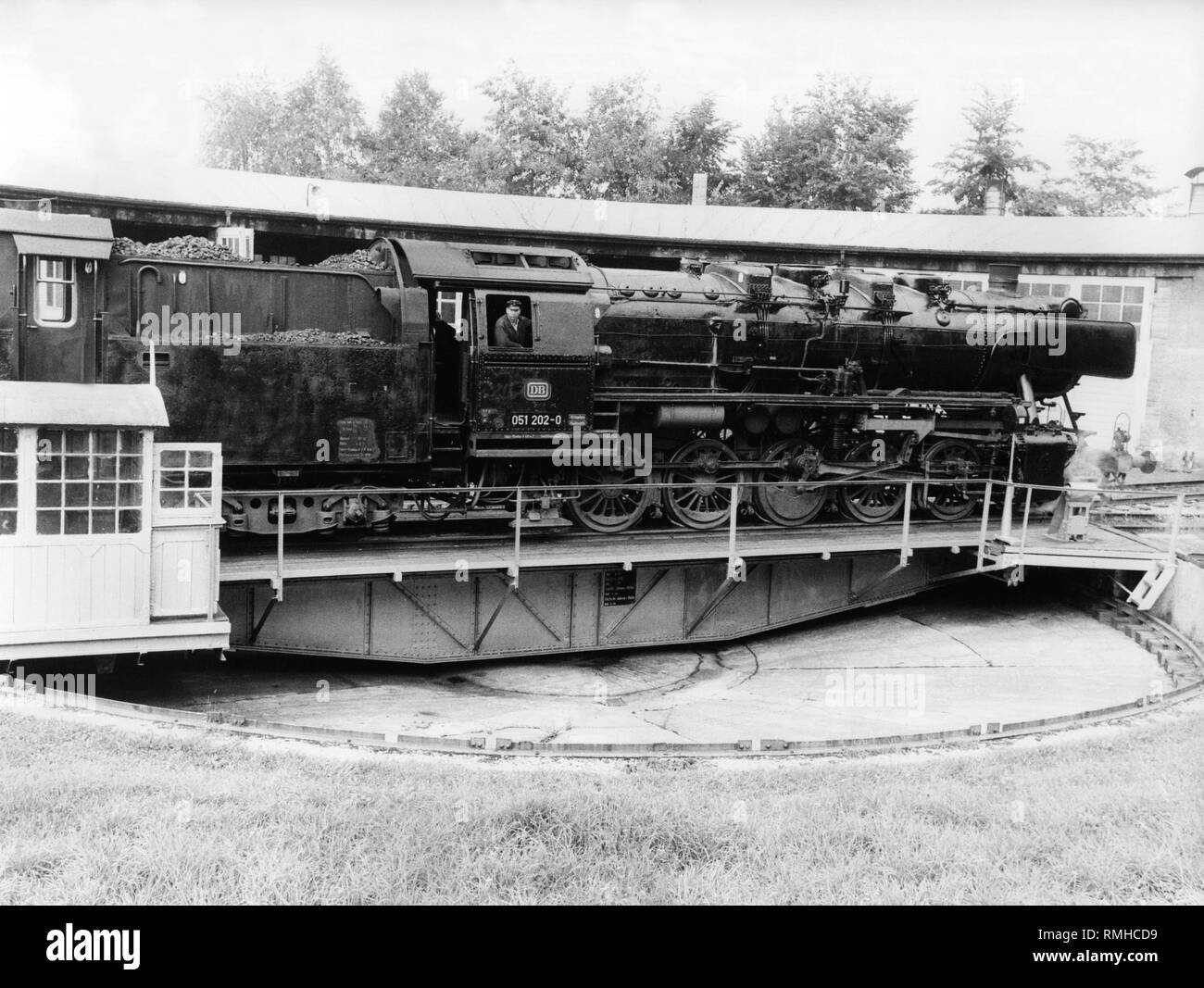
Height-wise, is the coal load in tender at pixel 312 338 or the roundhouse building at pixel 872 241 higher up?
the roundhouse building at pixel 872 241

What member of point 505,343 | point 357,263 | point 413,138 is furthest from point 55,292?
point 413,138

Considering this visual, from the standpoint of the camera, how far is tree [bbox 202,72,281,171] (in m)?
38.0

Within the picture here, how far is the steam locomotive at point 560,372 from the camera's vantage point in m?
11.3

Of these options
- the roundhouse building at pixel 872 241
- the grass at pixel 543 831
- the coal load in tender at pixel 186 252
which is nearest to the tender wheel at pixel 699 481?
the coal load in tender at pixel 186 252

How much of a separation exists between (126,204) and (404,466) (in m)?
8.72

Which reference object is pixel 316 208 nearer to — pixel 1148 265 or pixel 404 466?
pixel 404 466

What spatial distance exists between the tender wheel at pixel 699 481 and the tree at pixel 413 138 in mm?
23970

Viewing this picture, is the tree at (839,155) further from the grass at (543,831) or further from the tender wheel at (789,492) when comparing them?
the grass at (543,831)

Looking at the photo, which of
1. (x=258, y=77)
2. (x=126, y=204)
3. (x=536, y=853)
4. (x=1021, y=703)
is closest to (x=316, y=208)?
(x=126, y=204)

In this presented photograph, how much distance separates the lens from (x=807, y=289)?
15.1 metres

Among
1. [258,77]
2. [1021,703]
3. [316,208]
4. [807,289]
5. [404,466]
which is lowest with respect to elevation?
[1021,703]

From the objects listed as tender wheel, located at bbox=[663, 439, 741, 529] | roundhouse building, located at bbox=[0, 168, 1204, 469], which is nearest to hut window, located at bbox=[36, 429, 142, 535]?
tender wheel, located at bbox=[663, 439, 741, 529]

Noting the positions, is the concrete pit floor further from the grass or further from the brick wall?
the brick wall

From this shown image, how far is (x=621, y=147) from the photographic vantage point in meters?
35.0
